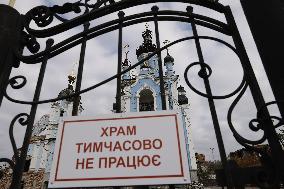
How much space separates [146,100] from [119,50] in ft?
65.2

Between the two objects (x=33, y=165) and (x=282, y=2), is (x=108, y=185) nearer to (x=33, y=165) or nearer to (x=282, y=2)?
(x=282, y=2)

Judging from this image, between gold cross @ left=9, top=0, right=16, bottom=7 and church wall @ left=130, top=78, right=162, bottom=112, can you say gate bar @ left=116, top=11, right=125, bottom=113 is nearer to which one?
gold cross @ left=9, top=0, right=16, bottom=7

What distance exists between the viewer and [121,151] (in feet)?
5.61

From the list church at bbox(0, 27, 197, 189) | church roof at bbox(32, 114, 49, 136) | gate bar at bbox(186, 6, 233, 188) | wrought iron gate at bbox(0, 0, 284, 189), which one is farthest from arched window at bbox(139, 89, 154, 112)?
gate bar at bbox(186, 6, 233, 188)

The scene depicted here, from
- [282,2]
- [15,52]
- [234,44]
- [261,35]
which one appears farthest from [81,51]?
[282,2]

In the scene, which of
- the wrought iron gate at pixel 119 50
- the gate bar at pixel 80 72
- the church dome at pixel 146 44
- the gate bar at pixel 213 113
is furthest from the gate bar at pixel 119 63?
the church dome at pixel 146 44

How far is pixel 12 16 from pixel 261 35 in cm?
214

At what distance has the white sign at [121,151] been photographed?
1621 mm

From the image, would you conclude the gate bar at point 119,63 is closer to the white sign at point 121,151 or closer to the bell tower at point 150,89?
the white sign at point 121,151

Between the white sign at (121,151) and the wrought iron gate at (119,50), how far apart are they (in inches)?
10.2

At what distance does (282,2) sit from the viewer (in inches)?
74.4

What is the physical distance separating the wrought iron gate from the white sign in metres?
0.26

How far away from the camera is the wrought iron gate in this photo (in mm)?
1659

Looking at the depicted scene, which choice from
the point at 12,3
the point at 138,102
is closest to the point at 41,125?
the point at 138,102
